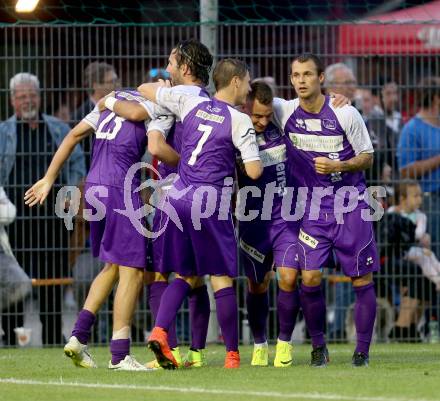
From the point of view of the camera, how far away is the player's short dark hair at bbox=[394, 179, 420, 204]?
12766 mm

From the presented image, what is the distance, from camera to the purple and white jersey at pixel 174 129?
9133 millimetres

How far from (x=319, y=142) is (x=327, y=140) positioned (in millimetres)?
59

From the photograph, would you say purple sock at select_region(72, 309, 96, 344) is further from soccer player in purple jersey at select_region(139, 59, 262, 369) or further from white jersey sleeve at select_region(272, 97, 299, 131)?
white jersey sleeve at select_region(272, 97, 299, 131)

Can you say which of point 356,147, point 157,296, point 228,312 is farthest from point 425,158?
point 228,312

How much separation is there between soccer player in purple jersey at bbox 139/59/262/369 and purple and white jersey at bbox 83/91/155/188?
36 cm

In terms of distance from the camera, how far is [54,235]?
1265 centimetres

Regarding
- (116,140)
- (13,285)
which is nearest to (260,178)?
(116,140)

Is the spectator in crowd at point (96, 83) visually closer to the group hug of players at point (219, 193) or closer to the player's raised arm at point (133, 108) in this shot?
the group hug of players at point (219, 193)

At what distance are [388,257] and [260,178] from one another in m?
3.37

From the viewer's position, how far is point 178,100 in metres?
9.09

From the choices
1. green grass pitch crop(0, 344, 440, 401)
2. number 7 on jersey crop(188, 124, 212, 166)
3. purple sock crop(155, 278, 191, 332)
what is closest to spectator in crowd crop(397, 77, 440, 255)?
green grass pitch crop(0, 344, 440, 401)

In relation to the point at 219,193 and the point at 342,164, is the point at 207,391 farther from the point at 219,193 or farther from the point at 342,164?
the point at 342,164

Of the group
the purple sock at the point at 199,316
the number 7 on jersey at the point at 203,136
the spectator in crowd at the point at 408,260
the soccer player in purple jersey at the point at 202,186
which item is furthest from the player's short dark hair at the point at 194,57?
the spectator in crowd at the point at 408,260

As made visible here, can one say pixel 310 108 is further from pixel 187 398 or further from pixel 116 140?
pixel 187 398
